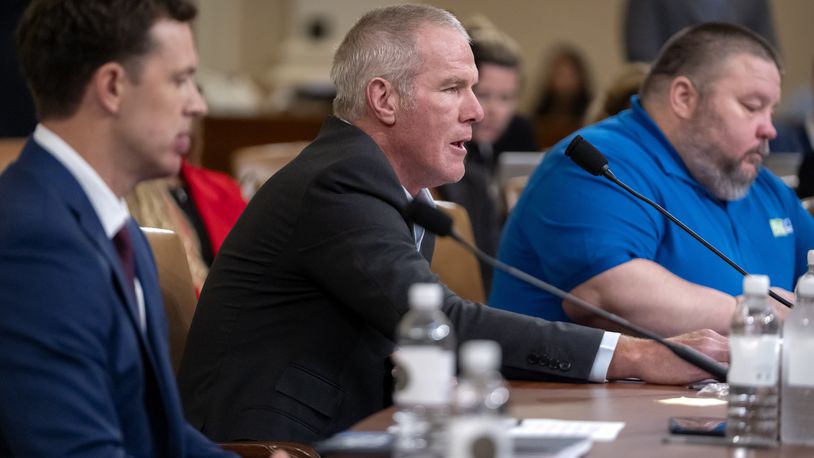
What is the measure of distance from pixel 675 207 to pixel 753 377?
1383mm

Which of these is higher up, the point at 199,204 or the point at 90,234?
the point at 90,234

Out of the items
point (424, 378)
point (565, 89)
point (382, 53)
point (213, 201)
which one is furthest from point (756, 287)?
point (565, 89)

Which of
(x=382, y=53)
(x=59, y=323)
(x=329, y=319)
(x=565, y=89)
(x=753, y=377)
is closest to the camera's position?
(x=59, y=323)

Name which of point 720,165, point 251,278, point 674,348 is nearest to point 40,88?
point 251,278

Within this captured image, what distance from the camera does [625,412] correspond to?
1822 millimetres

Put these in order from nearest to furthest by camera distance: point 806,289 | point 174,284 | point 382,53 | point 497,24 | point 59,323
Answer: point 59,323, point 806,289, point 174,284, point 382,53, point 497,24

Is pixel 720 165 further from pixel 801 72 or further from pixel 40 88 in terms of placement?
pixel 801 72

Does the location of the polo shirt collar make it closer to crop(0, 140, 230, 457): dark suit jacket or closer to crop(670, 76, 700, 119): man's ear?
crop(670, 76, 700, 119): man's ear

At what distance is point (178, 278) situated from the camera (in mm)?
2367

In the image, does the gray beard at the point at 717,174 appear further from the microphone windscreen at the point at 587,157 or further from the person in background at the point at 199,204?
the person in background at the point at 199,204

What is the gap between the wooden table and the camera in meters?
1.56

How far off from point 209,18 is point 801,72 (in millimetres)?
5103

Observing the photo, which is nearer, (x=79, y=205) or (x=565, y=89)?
(x=79, y=205)

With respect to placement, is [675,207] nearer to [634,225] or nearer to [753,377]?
[634,225]
